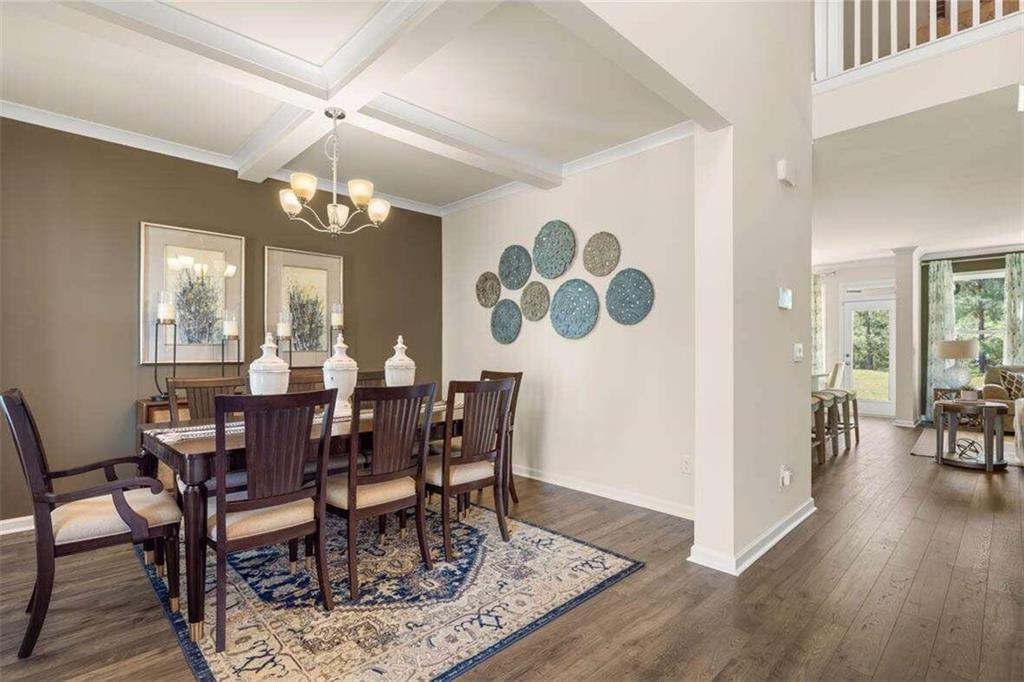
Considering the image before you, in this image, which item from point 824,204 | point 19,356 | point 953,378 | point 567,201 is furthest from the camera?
point 953,378

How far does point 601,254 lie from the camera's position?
386cm

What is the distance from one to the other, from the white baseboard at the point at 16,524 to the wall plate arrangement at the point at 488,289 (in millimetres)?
3563

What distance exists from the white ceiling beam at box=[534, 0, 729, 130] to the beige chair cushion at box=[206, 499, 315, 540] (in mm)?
2198

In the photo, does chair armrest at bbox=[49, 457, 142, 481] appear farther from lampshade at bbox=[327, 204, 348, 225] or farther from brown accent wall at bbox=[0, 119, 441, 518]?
lampshade at bbox=[327, 204, 348, 225]

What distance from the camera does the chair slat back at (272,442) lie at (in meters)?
1.83

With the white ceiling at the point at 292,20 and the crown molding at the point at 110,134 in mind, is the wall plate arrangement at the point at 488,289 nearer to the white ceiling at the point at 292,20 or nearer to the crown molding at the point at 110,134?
the crown molding at the point at 110,134

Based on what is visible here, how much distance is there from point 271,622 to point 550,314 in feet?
9.63

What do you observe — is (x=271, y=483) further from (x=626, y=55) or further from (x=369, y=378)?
(x=626, y=55)

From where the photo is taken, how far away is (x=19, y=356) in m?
3.06

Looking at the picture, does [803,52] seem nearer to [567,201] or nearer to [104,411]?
[567,201]

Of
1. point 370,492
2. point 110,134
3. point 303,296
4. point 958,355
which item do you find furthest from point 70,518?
point 958,355

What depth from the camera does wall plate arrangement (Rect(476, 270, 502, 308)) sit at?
4.72 metres

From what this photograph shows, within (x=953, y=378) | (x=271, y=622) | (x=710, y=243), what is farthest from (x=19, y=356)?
(x=953, y=378)

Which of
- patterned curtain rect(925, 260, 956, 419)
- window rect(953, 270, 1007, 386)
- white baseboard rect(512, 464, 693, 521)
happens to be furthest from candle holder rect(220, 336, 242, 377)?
window rect(953, 270, 1007, 386)
